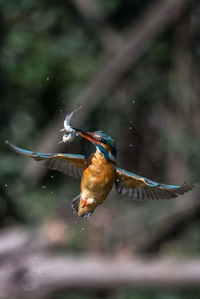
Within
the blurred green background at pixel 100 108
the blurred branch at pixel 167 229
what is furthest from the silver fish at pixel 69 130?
the blurred branch at pixel 167 229

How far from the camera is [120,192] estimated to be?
3.21 feet

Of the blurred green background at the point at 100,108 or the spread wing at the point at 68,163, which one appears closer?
the spread wing at the point at 68,163

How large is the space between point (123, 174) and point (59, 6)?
12.6ft

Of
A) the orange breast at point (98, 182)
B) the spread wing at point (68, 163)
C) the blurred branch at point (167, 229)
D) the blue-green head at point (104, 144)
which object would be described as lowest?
the orange breast at point (98, 182)

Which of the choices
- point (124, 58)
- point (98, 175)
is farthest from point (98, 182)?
point (124, 58)

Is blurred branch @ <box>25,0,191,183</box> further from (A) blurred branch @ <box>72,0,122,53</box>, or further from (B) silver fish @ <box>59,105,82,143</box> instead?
(B) silver fish @ <box>59,105,82,143</box>

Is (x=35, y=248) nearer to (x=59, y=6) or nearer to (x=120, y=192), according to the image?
(x=59, y=6)

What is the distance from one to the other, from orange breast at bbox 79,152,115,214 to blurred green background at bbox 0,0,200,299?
2.20m

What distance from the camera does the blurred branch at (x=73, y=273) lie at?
3217mm

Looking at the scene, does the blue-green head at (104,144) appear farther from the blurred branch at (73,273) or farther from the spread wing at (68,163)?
the blurred branch at (73,273)

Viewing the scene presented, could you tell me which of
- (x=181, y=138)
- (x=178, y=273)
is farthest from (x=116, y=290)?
(x=181, y=138)

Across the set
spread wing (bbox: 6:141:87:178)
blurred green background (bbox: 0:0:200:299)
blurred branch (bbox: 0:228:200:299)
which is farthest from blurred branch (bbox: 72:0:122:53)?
spread wing (bbox: 6:141:87:178)

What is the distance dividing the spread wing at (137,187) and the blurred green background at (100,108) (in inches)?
83.2

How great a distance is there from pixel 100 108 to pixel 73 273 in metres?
1.04
